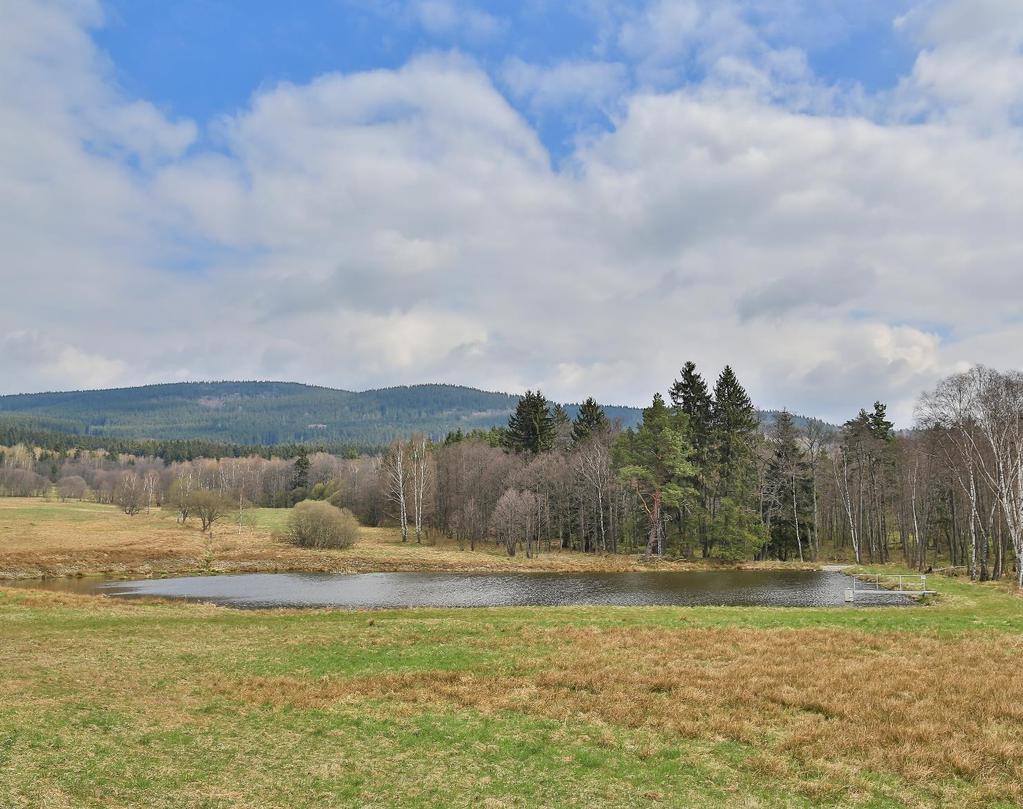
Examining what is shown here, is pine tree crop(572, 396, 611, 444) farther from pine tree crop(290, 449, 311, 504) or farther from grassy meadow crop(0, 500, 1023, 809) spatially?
pine tree crop(290, 449, 311, 504)

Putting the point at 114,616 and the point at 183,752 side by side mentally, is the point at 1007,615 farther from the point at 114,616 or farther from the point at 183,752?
the point at 114,616

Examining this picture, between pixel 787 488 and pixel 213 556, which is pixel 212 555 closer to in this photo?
pixel 213 556

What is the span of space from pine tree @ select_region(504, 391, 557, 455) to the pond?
3522cm

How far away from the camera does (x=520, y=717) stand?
14.6 metres

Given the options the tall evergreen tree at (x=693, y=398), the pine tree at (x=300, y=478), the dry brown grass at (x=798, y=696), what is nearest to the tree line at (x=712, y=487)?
the tall evergreen tree at (x=693, y=398)

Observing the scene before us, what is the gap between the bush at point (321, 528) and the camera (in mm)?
77938

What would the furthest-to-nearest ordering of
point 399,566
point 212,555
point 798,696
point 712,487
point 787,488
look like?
point 787,488 < point 712,487 < point 212,555 < point 399,566 < point 798,696

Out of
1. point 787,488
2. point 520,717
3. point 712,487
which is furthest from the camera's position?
point 787,488

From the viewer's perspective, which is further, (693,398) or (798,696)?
(693,398)

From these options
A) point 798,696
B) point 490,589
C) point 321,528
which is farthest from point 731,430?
point 798,696

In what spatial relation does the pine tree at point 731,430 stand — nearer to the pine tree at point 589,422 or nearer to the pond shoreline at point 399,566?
the pond shoreline at point 399,566

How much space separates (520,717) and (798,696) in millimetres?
6506

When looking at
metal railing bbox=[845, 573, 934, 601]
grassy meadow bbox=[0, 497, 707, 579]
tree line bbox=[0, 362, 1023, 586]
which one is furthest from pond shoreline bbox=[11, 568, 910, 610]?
→ tree line bbox=[0, 362, 1023, 586]

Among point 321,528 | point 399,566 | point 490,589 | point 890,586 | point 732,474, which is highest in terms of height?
point 732,474
